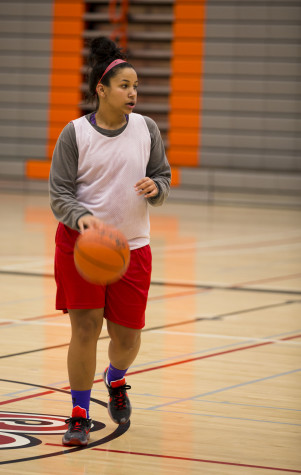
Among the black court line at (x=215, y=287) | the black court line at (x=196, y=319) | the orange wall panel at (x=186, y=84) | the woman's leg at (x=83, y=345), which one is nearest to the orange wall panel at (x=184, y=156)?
the orange wall panel at (x=186, y=84)

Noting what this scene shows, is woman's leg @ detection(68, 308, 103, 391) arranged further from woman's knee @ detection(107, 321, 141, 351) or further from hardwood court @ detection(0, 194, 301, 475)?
hardwood court @ detection(0, 194, 301, 475)

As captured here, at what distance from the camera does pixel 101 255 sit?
2850 mm

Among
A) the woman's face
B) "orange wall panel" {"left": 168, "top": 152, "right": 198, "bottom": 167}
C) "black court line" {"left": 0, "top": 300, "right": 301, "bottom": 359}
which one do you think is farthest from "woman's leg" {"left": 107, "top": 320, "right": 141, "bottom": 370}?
"orange wall panel" {"left": 168, "top": 152, "right": 198, "bottom": 167}

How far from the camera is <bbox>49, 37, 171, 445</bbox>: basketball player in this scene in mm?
3020

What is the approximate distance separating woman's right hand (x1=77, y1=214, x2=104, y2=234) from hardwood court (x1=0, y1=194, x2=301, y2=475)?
2.31ft

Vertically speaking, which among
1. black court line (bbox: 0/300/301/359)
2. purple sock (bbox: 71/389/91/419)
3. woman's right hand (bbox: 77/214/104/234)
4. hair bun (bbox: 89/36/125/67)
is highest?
hair bun (bbox: 89/36/125/67)

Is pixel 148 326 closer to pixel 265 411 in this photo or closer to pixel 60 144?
pixel 265 411

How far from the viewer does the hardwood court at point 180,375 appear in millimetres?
2895

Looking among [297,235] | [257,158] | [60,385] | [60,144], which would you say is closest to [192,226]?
[297,235]

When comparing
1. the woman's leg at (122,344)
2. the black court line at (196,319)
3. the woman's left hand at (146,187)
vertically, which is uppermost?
the woman's left hand at (146,187)

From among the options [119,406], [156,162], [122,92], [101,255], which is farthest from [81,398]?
[122,92]

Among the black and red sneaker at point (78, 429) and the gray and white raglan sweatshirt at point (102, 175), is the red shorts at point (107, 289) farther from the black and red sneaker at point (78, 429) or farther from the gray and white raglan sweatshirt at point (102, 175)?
the black and red sneaker at point (78, 429)

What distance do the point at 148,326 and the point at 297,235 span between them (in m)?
5.54

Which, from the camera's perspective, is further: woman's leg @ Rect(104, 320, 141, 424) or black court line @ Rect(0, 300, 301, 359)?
black court line @ Rect(0, 300, 301, 359)
